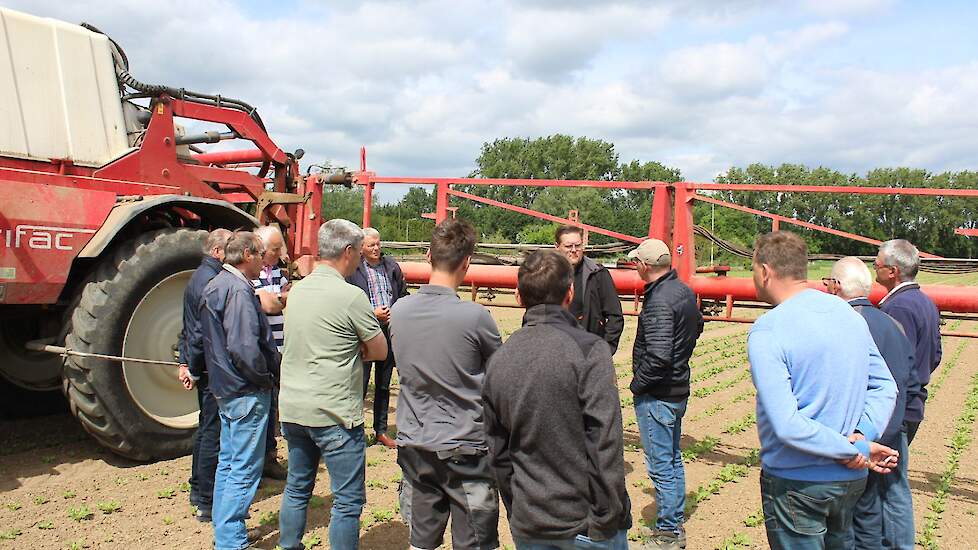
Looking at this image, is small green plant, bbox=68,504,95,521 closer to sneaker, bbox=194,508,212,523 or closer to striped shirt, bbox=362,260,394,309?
sneaker, bbox=194,508,212,523

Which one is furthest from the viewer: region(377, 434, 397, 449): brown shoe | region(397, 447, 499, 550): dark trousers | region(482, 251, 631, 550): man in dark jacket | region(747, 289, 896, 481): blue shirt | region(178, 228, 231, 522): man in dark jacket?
region(377, 434, 397, 449): brown shoe

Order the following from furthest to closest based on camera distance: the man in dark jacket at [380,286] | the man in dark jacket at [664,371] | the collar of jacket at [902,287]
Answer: the man in dark jacket at [380,286]
the man in dark jacket at [664,371]
the collar of jacket at [902,287]

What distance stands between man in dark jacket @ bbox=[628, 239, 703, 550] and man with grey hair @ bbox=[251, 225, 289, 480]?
6.00ft

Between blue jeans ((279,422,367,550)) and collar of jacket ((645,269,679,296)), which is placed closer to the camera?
blue jeans ((279,422,367,550))

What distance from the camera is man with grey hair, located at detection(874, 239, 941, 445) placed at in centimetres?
340

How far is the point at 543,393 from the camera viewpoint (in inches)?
86.8

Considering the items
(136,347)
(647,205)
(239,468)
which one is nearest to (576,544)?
(239,468)

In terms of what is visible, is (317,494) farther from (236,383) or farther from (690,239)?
(690,239)

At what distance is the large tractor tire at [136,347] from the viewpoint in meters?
4.47

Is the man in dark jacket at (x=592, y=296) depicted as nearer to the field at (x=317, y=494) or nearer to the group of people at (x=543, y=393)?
the group of people at (x=543, y=393)

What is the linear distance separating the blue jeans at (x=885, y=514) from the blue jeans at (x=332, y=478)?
6.77 ft

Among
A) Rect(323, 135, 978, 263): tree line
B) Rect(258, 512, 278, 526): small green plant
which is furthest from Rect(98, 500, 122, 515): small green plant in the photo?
Rect(323, 135, 978, 263): tree line

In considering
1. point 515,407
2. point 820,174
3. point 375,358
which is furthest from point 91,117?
point 820,174

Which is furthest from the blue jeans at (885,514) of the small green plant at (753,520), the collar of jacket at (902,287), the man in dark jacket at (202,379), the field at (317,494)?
the man in dark jacket at (202,379)
